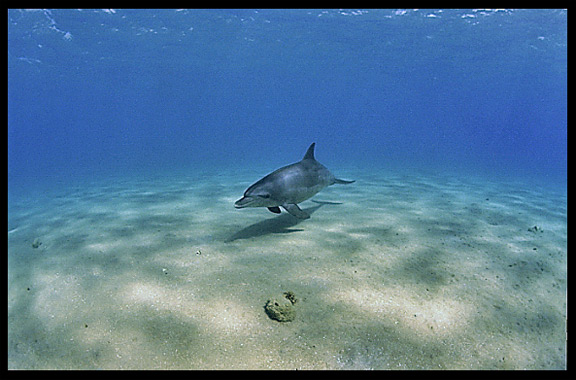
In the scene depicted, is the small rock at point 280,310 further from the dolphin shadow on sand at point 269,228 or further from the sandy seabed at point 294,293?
the dolphin shadow on sand at point 269,228

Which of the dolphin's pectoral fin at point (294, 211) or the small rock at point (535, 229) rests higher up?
the dolphin's pectoral fin at point (294, 211)

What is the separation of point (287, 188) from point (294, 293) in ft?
7.17

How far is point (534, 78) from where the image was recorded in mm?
47875

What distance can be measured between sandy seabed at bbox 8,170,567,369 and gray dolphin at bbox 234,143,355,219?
41 cm

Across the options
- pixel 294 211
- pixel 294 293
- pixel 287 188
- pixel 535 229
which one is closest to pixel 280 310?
pixel 294 293

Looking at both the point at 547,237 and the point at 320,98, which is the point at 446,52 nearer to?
the point at 547,237

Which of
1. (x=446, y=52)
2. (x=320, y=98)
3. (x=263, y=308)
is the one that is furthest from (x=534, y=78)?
(x=263, y=308)

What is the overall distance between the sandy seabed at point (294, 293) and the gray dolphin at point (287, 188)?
41cm

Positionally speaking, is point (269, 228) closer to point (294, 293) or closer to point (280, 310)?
point (294, 293)

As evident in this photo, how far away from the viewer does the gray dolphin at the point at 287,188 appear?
4391 millimetres

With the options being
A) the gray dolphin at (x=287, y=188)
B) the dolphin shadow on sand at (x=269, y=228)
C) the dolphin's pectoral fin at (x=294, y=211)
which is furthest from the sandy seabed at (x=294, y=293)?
the gray dolphin at (x=287, y=188)

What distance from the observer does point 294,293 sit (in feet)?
9.00

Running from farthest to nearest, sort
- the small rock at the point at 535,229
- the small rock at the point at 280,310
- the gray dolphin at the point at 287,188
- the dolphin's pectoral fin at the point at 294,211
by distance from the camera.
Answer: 1. the small rock at the point at 535,229
2. the dolphin's pectoral fin at the point at 294,211
3. the gray dolphin at the point at 287,188
4. the small rock at the point at 280,310
